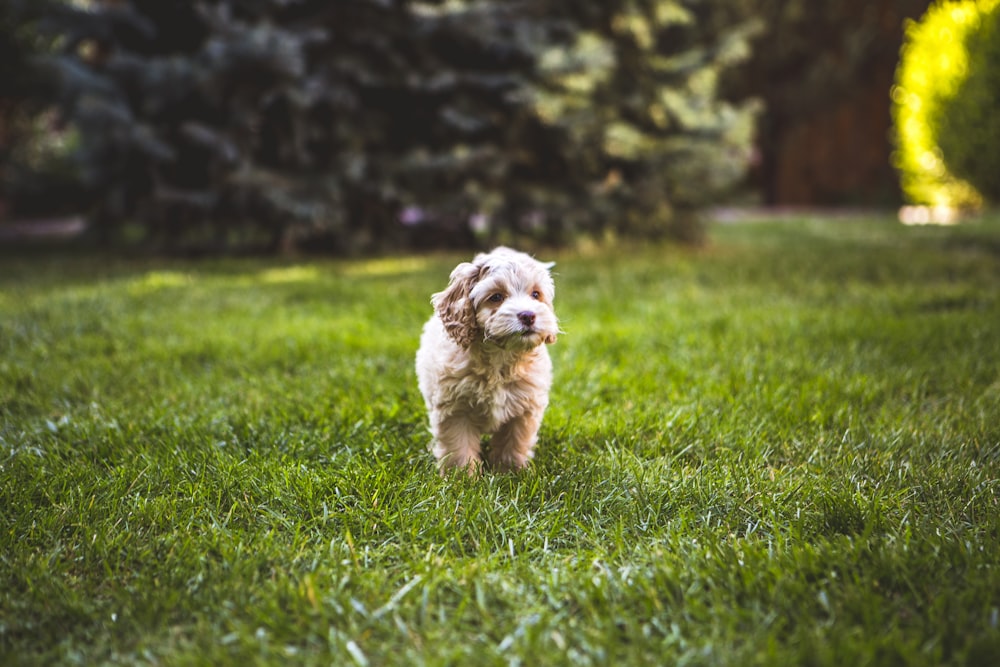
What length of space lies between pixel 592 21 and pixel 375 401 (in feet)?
20.8

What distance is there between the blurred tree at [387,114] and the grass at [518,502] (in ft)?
10.6

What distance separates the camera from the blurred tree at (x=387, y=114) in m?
7.08

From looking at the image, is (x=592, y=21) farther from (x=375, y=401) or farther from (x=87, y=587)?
(x=87, y=587)

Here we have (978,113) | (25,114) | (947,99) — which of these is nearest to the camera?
(978,113)

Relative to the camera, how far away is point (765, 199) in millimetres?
19344

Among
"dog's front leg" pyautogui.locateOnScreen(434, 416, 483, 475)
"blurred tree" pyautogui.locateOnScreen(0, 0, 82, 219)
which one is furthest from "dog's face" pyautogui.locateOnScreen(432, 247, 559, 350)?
"blurred tree" pyautogui.locateOnScreen(0, 0, 82, 219)

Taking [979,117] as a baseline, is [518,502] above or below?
below

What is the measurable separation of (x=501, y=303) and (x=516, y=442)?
1.88 ft

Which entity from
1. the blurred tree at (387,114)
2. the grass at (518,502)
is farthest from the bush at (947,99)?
the grass at (518,502)

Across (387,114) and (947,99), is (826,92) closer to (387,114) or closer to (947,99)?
(947,99)

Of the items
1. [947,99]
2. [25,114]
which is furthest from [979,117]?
[25,114]

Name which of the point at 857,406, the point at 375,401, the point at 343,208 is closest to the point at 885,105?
the point at 343,208

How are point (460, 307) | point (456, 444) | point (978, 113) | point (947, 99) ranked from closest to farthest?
point (460, 307)
point (456, 444)
point (978, 113)
point (947, 99)

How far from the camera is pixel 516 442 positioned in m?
2.69
